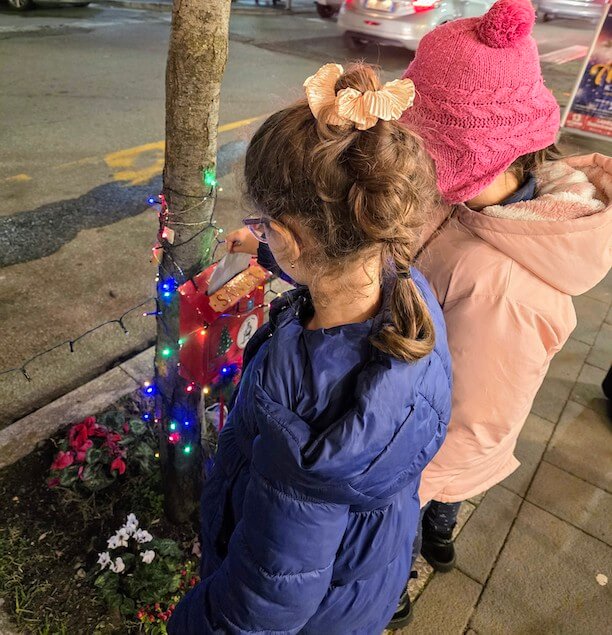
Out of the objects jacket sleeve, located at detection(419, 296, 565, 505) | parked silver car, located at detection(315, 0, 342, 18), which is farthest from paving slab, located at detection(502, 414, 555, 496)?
parked silver car, located at detection(315, 0, 342, 18)

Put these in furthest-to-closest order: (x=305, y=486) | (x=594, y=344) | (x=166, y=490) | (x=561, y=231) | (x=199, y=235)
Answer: (x=594, y=344) → (x=166, y=490) → (x=199, y=235) → (x=561, y=231) → (x=305, y=486)

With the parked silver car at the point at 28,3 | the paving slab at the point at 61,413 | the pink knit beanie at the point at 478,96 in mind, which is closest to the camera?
the pink knit beanie at the point at 478,96

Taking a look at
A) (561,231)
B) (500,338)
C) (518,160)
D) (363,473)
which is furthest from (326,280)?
(518,160)

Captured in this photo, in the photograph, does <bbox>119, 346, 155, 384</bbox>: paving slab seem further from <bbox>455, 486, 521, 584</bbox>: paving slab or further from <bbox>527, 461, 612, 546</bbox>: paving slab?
<bbox>527, 461, 612, 546</bbox>: paving slab

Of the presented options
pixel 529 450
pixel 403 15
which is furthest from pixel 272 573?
pixel 403 15

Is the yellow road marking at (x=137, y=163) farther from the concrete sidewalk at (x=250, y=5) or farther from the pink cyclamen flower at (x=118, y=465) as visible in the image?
the concrete sidewalk at (x=250, y=5)

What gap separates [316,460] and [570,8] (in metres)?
24.0

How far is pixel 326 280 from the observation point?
1.18 meters

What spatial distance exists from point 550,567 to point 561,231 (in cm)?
168

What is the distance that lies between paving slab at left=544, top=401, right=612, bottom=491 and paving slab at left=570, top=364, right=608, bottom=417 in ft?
0.18

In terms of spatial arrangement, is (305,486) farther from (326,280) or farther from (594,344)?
(594,344)

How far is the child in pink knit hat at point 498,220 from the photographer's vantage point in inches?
54.7

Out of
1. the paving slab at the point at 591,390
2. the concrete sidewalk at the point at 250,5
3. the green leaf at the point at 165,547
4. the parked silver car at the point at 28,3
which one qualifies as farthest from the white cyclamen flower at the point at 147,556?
the concrete sidewalk at the point at 250,5

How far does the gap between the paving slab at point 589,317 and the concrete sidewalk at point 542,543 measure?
0.73m
